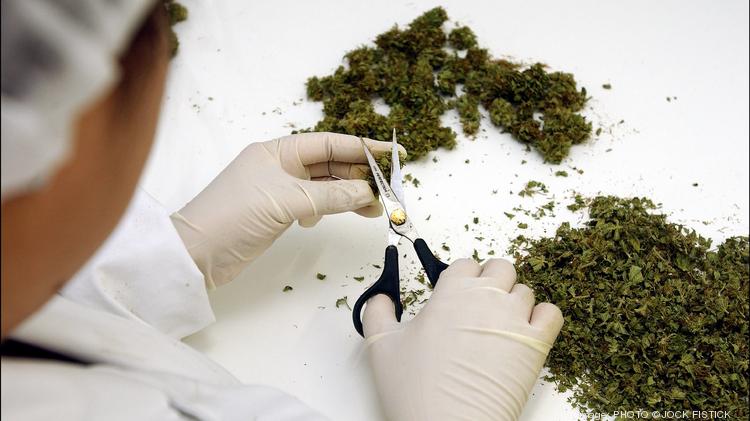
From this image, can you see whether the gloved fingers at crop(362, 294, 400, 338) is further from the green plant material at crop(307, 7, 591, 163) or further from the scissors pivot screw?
the green plant material at crop(307, 7, 591, 163)

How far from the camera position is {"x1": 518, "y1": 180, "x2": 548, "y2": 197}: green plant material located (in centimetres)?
168

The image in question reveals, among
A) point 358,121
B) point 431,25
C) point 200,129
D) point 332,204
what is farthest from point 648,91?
point 200,129

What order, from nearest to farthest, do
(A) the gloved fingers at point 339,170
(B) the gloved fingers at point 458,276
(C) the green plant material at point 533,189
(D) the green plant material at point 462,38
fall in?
1. (B) the gloved fingers at point 458,276
2. (A) the gloved fingers at point 339,170
3. (C) the green plant material at point 533,189
4. (D) the green plant material at point 462,38

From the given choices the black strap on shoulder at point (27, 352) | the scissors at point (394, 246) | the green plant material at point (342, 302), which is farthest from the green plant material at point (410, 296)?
the black strap on shoulder at point (27, 352)

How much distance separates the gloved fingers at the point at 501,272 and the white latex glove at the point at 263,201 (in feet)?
1.08

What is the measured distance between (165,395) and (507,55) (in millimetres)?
1506

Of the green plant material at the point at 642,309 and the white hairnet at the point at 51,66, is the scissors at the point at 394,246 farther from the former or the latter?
the white hairnet at the point at 51,66

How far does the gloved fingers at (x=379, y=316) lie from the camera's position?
1.38 metres

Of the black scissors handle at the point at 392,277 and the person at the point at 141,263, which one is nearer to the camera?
the person at the point at 141,263

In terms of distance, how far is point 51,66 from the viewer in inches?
16.3

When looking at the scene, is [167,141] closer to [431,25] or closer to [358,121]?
[358,121]

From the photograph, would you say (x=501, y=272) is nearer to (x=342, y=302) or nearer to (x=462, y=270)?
(x=462, y=270)

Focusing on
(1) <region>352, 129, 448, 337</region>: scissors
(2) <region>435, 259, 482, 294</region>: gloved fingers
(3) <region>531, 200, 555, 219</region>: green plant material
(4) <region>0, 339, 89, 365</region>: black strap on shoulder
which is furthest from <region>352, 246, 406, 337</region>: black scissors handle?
(4) <region>0, 339, 89, 365</region>: black strap on shoulder

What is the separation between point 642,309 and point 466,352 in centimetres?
46
